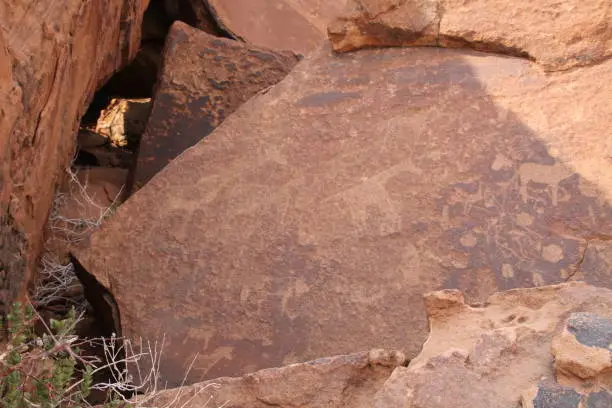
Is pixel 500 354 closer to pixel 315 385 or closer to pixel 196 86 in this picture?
pixel 315 385

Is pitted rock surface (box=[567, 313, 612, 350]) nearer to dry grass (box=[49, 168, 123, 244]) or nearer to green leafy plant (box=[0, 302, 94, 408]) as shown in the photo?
green leafy plant (box=[0, 302, 94, 408])

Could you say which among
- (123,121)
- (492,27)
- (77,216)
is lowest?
(123,121)

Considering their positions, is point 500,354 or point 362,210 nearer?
point 500,354

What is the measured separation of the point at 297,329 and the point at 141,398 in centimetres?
52

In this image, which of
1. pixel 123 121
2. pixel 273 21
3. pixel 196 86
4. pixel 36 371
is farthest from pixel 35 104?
pixel 123 121

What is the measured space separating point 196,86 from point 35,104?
1225 millimetres

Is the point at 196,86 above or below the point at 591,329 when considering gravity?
below

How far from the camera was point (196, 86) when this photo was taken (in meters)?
3.41

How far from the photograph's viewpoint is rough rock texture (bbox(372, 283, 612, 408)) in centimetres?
144

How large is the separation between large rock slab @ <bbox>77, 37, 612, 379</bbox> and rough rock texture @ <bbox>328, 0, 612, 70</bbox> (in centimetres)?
5

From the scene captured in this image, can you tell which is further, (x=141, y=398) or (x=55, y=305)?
(x=55, y=305)

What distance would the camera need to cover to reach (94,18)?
2.79m

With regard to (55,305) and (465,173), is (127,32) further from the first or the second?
(465,173)

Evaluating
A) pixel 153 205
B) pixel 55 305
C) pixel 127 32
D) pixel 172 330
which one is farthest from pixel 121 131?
pixel 172 330
